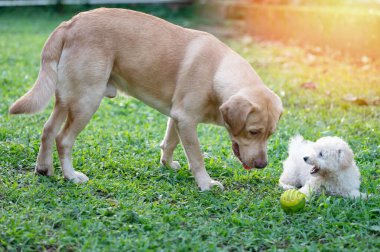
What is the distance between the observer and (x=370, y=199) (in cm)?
455

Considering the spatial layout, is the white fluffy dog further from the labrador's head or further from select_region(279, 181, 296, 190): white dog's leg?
the labrador's head

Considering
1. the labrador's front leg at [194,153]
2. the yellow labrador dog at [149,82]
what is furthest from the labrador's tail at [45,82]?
the labrador's front leg at [194,153]

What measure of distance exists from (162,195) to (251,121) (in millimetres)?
931

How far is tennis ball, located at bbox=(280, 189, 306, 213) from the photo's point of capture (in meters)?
4.29

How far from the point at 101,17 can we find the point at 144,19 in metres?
0.38

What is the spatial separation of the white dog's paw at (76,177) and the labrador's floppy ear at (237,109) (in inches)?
51.8

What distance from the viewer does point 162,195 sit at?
4656 millimetres

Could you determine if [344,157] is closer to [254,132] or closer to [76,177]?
[254,132]

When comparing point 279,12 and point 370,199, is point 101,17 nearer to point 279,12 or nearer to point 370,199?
point 370,199

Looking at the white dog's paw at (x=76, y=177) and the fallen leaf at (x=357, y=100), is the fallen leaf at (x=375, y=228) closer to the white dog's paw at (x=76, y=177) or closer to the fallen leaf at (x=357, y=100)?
the white dog's paw at (x=76, y=177)

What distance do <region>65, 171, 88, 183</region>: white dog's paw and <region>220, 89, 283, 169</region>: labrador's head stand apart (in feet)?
4.26

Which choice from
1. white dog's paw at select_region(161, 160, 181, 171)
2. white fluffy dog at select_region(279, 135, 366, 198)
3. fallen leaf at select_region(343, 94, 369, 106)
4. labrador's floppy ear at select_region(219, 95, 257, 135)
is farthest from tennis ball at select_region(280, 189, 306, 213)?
fallen leaf at select_region(343, 94, 369, 106)

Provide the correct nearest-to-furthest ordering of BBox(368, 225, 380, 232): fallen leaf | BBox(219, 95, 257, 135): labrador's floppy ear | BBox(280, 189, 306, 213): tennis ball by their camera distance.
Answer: BBox(368, 225, 380, 232): fallen leaf → BBox(280, 189, 306, 213): tennis ball → BBox(219, 95, 257, 135): labrador's floppy ear

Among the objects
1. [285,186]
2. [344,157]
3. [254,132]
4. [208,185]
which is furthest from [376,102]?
[208,185]
